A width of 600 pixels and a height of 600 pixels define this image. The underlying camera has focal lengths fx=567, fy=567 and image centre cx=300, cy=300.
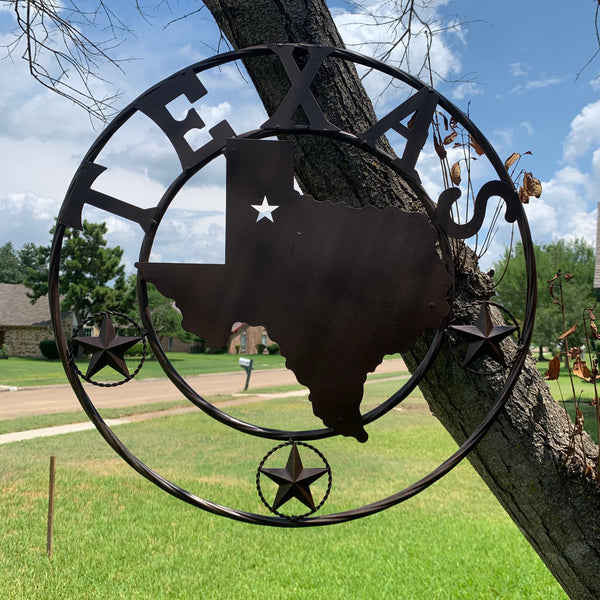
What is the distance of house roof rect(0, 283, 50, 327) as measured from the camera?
Answer: 28.9 metres

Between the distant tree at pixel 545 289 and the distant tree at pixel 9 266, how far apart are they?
4154 centimetres

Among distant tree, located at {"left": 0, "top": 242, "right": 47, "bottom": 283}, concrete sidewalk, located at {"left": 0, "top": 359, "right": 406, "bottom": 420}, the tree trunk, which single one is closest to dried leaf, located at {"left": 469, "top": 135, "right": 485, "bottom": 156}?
the tree trunk

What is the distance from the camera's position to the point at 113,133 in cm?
160

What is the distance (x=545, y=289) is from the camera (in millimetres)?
17438

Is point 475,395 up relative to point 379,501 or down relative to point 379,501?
up

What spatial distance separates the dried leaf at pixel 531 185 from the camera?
169 centimetres

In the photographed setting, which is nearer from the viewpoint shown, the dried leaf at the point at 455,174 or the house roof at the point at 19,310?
the dried leaf at the point at 455,174

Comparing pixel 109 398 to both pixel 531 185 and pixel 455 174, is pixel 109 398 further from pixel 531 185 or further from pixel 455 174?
pixel 531 185

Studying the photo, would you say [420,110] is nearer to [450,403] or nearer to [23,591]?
[450,403]

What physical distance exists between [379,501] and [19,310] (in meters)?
32.1

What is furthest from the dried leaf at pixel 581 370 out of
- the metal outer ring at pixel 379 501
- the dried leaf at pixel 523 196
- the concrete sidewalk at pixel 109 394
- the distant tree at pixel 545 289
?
the distant tree at pixel 545 289

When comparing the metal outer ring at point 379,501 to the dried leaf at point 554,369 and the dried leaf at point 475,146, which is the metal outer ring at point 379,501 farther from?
the dried leaf at point 554,369

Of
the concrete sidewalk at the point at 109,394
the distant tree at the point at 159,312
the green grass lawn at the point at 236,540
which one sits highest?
the distant tree at the point at 159,312

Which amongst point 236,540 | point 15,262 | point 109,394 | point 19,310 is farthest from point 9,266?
point 236,540
